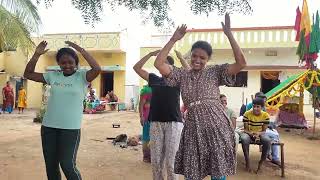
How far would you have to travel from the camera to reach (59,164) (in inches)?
151

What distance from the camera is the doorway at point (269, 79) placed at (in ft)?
75.2

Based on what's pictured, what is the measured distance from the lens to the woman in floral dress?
310cm

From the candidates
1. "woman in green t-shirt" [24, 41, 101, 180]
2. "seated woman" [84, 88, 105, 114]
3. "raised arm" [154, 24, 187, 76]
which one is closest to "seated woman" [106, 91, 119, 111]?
"seated woman" [84, 88, 105, 114]

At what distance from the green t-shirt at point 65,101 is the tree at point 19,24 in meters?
8.55

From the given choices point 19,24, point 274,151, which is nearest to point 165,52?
point 274,151

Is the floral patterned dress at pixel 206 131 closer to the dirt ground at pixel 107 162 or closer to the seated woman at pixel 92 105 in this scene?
the dirt ground at pixel 107 162

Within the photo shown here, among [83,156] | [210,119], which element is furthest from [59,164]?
[83,156]

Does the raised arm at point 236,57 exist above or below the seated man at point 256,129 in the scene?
above

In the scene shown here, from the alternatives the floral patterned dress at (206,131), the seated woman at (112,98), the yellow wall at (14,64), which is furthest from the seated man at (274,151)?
the yellow wall at (14,64)

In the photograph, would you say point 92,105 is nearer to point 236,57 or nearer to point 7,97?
point 7,97

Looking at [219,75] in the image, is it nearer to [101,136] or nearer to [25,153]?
[25,153]

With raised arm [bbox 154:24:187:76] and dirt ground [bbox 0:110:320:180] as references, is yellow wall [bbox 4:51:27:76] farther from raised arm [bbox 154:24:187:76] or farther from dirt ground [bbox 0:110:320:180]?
raised arm [bbox 154:24:187:76]

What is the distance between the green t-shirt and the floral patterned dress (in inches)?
41.9

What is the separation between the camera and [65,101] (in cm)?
377
